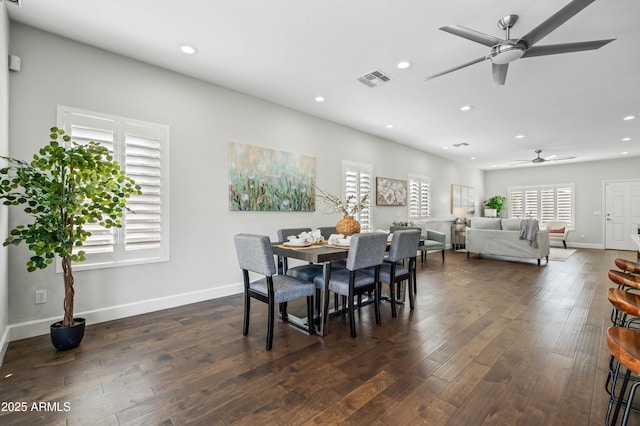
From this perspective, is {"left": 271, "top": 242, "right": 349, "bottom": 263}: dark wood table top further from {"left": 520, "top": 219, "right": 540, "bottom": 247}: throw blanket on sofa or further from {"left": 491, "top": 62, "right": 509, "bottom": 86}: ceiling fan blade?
{"left": 520, "top": 219, "right": 540, "bottom": 247}: throw blanket on sofa

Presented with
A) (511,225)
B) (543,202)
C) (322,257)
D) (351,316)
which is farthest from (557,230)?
(322,257)

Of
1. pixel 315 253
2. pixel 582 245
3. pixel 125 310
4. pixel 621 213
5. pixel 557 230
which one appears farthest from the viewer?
pixel 582 245

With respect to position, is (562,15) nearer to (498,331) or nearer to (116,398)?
(498,331)

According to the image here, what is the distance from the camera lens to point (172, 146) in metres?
3.58

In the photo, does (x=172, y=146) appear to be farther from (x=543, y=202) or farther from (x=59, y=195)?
(x=543, y=202)

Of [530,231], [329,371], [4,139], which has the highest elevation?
[4,139]

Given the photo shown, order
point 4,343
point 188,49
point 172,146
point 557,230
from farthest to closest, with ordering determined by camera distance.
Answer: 1. point 557,230
2. point 172,146
3. point 188,49
4. point 4,343

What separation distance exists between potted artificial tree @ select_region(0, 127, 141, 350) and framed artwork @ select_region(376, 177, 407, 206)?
497cm

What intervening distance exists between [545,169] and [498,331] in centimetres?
1013

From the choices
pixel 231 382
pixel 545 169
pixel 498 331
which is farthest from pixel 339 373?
pixel 545 169

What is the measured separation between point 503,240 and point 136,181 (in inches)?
284

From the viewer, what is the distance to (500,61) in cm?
260

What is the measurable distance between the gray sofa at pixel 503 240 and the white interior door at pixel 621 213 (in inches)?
178

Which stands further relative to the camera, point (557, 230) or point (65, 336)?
point (557, 230)
